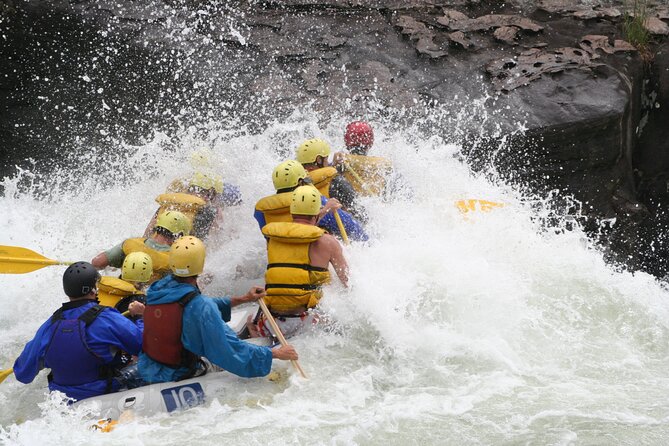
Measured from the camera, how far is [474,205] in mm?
8305

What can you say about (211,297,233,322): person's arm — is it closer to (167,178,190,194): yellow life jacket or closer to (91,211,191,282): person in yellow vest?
Result: (91,211,191,282): person in yellow vest

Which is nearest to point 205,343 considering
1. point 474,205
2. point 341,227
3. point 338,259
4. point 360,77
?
point 338,259

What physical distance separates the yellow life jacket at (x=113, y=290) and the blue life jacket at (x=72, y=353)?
78 centimetres

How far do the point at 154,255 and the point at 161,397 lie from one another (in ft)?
4.87

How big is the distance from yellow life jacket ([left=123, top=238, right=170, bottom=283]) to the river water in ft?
4.00

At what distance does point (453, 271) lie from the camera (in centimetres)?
706

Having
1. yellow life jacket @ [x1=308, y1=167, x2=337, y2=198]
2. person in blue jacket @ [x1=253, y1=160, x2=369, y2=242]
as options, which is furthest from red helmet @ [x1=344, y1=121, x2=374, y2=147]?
person in blue jacket @ [x1=253, y1=160, x2=369, y2=242]

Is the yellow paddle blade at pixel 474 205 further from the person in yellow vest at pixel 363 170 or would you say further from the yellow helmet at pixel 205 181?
the yellow helmet at pixel 205 181

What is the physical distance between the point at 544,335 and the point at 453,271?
3.35ft

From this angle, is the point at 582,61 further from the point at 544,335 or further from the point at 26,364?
the point at 26,364

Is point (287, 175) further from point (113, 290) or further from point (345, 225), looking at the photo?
point (113, 290)

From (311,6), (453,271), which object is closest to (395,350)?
(453,271)

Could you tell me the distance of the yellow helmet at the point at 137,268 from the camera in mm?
5961

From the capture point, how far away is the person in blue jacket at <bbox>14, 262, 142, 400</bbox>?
5.07 meters
